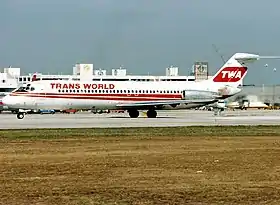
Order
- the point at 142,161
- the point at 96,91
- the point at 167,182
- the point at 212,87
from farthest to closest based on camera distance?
the point at 212,87, the point at 96,91, the point at 142,161, the point at 167,182

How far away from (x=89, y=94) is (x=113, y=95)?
8.27 feet

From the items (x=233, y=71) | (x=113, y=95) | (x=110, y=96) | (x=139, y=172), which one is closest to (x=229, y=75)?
(x=233, y=71)

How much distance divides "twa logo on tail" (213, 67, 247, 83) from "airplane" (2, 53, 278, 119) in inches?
33.3

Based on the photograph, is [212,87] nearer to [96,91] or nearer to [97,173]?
[96,91]

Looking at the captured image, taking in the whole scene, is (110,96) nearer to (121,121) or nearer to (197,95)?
(197,95)

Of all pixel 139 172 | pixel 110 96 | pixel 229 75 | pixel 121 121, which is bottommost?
→ pixel 121 121

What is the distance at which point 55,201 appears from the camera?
500 inches

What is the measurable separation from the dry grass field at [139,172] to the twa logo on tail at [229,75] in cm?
4996

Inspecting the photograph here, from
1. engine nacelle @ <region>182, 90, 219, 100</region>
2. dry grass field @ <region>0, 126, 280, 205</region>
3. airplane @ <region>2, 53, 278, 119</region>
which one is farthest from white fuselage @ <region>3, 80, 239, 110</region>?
dry grass field @ <region>0, 126, 280, 205</region>

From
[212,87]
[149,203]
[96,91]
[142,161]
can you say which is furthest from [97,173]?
[212,87]

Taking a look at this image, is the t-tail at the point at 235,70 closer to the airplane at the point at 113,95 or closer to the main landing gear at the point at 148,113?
the airplane at the point at 113,95

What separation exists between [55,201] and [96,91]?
2269 inches

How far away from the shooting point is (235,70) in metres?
78.1

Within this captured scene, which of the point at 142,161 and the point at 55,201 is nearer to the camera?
the point at 55,201
